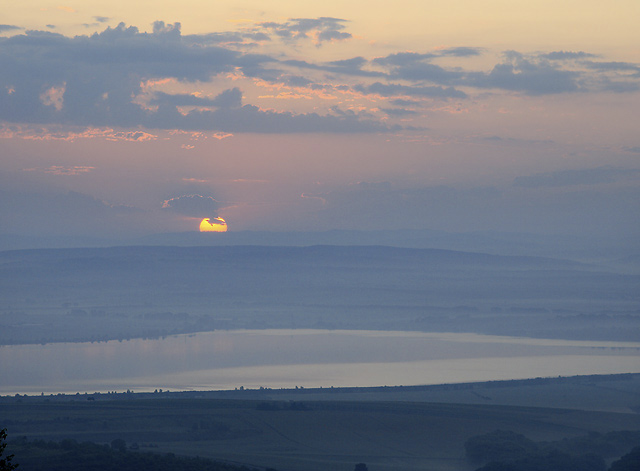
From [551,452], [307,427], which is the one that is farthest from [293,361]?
[551,452]

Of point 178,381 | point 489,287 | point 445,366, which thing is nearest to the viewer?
point 178,381

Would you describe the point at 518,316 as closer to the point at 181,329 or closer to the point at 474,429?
the point at 181,329

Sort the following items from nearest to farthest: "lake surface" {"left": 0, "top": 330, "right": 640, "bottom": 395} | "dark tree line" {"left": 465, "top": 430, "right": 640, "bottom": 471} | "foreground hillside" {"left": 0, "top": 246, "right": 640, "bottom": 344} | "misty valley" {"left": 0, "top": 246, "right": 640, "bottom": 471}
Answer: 1. "dark tree line" {"left": 465, "top": 430, "right": 640, "bottom": 471}
2. "misty valley" {"left": 0, "top": 246, "right": 640, "bottom": 471}
3. "lake surface" {"left": 0, "top": 330, "right": 640, "bottom": 395}
4. "foreground hillside" {"left": 0, "top": 246, "right": 640, "bottom": 344}

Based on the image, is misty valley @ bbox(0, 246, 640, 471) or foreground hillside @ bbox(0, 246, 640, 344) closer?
misty valley @ bbox(0, 246, 640, 471)

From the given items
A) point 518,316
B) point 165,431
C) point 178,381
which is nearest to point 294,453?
point 165,431

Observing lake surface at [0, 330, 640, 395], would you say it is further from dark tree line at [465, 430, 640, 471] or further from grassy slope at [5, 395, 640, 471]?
dark tree line at [465, 430, 640, 471]

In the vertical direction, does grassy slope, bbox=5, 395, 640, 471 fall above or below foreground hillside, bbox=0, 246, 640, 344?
below

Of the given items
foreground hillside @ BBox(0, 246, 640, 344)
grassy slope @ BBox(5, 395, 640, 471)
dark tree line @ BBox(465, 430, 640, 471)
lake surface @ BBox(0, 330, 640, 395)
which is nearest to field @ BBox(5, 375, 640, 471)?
grassy slope @ BBox(5, 395, 640, 471)
